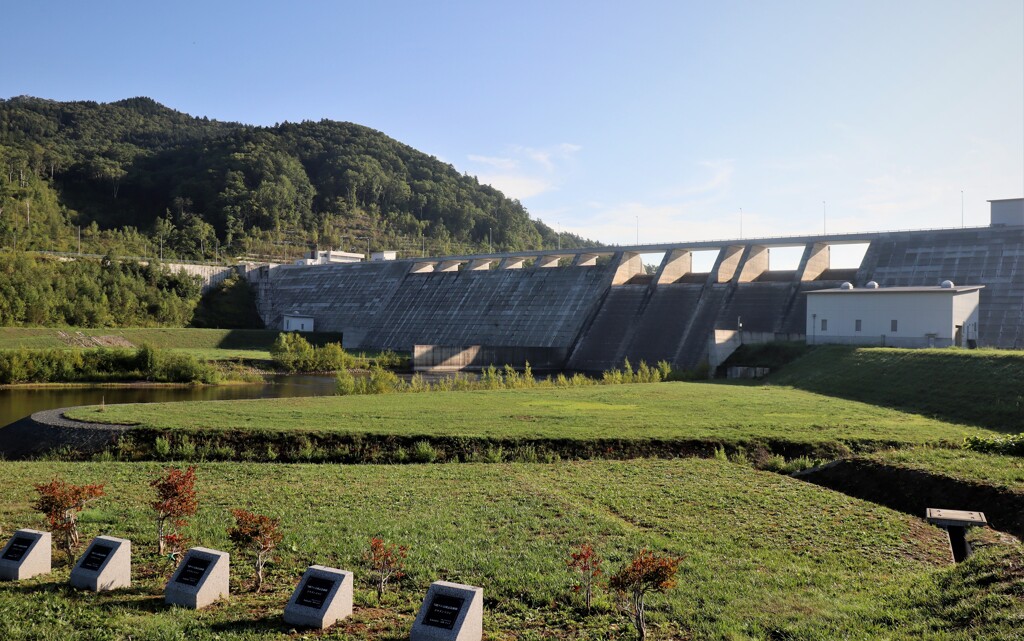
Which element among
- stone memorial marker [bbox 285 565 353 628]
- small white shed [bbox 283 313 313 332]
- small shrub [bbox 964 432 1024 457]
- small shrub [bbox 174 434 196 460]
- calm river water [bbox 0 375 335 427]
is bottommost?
calm river water [bbox 0 375 335 427]

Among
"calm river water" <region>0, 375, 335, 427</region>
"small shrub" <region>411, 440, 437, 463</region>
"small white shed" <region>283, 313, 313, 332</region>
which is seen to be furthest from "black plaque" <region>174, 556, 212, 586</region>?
"small white shed" <region>283, 313, 313, 332</region>

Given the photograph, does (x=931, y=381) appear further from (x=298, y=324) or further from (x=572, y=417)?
(x=298, y=324)

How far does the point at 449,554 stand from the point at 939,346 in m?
29.9

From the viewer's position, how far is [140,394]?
37.7 metres

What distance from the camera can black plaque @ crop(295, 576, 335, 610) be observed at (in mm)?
7336

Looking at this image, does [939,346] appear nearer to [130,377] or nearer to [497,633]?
[497,633]

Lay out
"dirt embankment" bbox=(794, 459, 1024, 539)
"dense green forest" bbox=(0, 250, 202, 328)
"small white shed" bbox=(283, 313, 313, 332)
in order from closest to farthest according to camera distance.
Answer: "dirt embankment" bbox=(794, 459, 1024, 539) < "dense green forest" bbox=(0, 250, 202, 328) < "small white shed" bbox=(283, 313, 313, 332)

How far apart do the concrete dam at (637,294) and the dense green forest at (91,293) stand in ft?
34.1

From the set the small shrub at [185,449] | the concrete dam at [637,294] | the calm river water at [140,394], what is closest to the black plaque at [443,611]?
the small shrub at [185,449]

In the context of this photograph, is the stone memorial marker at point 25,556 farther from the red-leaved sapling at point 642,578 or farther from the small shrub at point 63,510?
the red-leaved sapling at point 642,578

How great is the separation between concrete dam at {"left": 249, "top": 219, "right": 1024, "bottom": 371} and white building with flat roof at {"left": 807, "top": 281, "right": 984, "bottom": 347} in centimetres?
341

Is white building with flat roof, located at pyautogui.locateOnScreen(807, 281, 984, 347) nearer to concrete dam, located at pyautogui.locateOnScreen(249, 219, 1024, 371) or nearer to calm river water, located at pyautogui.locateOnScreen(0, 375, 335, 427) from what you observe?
concrete dam, located at pyautogui.locateOnScreen(249, 219, 1024, 371)

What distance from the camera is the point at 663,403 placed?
2383 cm

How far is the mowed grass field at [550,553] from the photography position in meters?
7.17
